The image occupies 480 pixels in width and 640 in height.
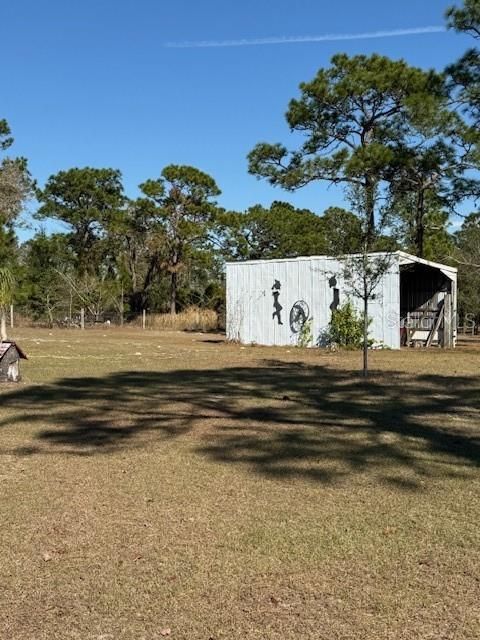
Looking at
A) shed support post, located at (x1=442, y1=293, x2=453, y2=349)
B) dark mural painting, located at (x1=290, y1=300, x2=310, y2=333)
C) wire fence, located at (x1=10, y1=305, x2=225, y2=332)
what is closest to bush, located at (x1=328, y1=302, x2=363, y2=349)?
dark mural painting, located at (x1=290, y1=300, x2=310, y2=333)

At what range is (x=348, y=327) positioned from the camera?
886 inches

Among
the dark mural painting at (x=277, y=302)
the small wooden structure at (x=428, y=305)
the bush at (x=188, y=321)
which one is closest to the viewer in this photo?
the small wooden structure at (x=428, y=305)

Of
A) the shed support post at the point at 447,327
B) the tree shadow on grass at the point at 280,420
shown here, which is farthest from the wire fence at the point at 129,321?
the tree shadow on grass at the point at 280,420

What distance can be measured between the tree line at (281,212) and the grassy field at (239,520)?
7038mm

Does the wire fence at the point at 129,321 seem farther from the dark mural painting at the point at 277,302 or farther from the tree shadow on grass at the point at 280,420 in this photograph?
the tree shadow on grass at the point at 280,420

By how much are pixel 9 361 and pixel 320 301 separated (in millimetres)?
13595

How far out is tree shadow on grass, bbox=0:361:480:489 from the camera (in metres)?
6.23

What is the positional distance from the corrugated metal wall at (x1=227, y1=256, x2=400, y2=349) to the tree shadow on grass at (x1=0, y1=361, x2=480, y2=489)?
30.8ft

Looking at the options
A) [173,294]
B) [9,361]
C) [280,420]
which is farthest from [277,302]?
[173,294]

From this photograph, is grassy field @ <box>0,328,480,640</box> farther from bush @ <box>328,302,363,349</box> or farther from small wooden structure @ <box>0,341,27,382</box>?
bush @ <box>328,302,363,349</box>

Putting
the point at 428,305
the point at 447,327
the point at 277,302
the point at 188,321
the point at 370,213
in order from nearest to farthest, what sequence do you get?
the point at 370,213 < the point at 447,327 < the point at 277,302 < the point at 428,305 < the point at 188,321

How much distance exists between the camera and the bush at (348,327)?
22406mm

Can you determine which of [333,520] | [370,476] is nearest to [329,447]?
[370,476]

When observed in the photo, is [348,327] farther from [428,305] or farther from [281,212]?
[281,212]
